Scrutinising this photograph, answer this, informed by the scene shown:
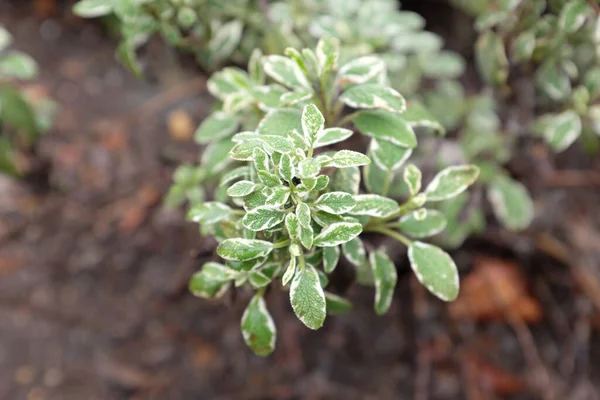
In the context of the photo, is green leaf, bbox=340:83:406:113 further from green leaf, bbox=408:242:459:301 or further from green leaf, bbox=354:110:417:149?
green leaf, bbox=408:242:459:301

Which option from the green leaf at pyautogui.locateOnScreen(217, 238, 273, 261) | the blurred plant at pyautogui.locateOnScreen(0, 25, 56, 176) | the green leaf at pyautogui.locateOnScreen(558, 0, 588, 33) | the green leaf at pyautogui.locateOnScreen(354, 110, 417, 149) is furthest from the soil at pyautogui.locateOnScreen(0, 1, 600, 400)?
the green leaf at pyautogui.locateOnScreen(217, 238, 273, 261)

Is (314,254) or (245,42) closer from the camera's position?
(314,254)

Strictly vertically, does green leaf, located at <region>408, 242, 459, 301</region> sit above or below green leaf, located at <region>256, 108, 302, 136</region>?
below

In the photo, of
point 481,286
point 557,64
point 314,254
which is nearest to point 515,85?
point 557,64

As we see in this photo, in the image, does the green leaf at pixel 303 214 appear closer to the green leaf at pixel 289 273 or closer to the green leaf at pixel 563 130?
the green leaf at pixel 289 273

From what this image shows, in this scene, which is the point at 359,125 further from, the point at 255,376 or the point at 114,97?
the point at 114,97

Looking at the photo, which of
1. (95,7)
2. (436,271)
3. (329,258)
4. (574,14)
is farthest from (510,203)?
(95,7)
